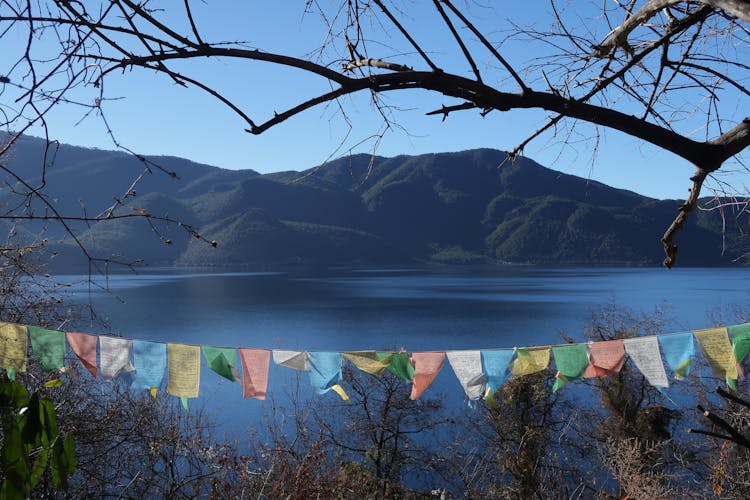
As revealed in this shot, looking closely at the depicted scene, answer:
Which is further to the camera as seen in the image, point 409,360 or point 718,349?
point 409,360

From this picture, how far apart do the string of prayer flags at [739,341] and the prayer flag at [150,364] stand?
4438mm

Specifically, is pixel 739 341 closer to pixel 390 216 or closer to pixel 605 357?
pixel 605 357

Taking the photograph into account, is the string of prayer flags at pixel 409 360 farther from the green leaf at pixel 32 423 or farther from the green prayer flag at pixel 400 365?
the green leaf at pixel 32 423

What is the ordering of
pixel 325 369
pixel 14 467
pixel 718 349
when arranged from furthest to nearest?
pixel 325 369 → pixel 718 349 → pixel 14 467

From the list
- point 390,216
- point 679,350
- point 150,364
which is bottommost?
point 150,364

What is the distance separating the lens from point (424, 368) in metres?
5.38

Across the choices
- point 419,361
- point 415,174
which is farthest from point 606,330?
point 415,174

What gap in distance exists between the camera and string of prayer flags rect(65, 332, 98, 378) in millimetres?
5504

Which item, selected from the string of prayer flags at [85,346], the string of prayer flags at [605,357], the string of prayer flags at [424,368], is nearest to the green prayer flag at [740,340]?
the string of prayer flags at [605,357]

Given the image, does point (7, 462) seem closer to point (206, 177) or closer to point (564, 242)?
point (564, 242)

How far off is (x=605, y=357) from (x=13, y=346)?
4570 mm

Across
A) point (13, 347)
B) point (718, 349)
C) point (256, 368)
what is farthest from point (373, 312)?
point (13, 347)

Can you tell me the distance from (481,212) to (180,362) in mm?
151589

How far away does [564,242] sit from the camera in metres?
125
